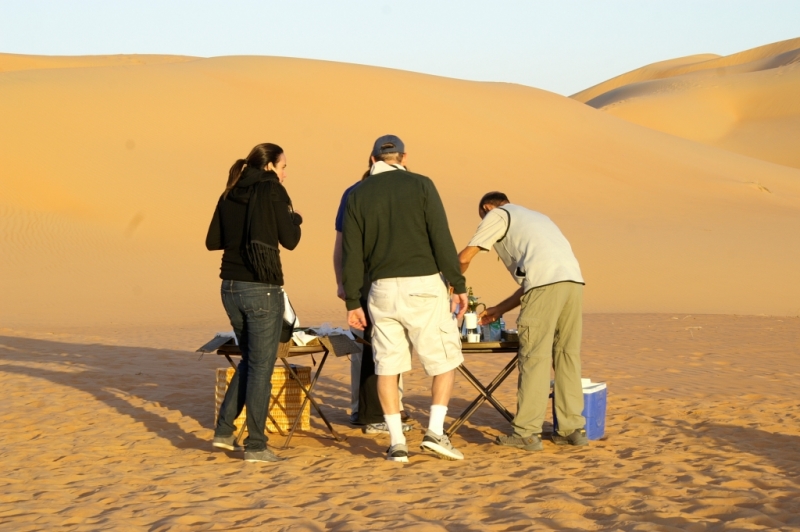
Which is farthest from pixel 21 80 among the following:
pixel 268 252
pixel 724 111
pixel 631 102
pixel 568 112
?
pixel 724 111

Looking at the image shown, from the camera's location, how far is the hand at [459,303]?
580 centimetres

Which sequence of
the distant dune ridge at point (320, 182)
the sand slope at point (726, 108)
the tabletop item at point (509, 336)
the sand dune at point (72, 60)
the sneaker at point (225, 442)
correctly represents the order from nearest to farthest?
the sneaker at point (225, 442)
the tabletop item at point (509, 336)
the distant dune ridge at point (320, 182)
the sand dune at point (72, 60)
the sand slope at point (726, 108)

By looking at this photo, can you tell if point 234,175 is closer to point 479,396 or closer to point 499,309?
point 499,309

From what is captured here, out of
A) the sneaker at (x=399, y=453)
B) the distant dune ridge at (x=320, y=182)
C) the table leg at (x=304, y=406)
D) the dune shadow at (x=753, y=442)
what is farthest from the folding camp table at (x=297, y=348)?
the distant dune ridge at (x=320, y=182)

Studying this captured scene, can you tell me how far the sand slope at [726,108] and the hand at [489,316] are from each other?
64.8 meters

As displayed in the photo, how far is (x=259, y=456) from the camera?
5969 millimetres

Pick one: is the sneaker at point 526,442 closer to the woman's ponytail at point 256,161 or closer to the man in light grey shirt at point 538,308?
the man in light grey shirt at point 538,308

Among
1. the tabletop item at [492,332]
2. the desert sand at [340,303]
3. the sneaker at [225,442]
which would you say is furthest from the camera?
the tabletop item at [492,332]

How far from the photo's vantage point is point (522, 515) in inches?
185

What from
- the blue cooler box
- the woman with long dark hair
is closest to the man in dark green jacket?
the woman with long dark hair

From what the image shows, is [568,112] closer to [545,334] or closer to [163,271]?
[163,271]

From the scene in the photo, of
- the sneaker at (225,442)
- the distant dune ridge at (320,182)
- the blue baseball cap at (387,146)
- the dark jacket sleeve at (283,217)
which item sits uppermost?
the distant dune ridge at (320,182)

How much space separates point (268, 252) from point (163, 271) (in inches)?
627

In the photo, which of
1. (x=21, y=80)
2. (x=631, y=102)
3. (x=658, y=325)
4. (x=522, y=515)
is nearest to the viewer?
(x=522, y=515)
